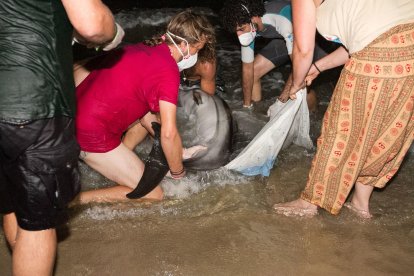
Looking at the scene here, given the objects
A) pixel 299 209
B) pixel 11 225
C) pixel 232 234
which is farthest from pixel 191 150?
pixel 11 225

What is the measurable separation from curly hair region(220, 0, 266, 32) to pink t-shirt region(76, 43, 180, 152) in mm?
1030

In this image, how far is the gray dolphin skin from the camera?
127 inches

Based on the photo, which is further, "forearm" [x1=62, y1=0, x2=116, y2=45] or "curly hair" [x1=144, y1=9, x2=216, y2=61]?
"curly hair" [x1=144, y1=9, x2=216, y2=61]

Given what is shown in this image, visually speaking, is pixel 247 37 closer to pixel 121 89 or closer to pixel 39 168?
pixel 121 89

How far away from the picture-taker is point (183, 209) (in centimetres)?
298

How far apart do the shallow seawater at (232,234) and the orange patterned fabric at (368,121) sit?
0.29 metres

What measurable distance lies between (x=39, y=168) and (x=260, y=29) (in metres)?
2.53

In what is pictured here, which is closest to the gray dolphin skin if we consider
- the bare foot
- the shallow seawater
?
the shallow seawater

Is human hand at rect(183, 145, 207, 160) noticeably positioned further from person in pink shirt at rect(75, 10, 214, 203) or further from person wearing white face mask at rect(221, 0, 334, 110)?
person wearing white face mask at rect(221, 0, 334, 110)

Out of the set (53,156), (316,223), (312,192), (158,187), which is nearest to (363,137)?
(312,192)

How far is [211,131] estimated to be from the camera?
10.7 feet

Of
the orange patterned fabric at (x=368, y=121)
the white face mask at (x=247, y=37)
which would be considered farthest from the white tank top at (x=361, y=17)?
the white face mask at (x=247, y=37)

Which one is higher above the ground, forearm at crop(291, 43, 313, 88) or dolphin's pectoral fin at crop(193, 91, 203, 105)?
forearm at crop(291, 43, 313, 88)

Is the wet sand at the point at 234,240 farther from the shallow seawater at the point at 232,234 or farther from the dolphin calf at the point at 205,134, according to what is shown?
the dolphin calf at the point at 205,134
